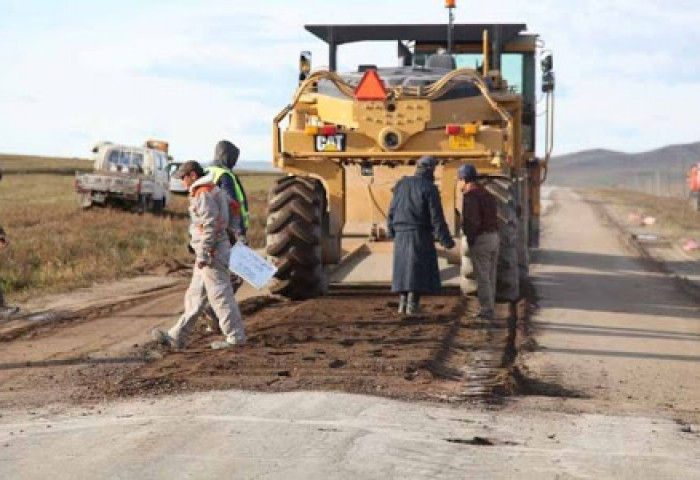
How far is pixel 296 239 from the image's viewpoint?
16297 mm

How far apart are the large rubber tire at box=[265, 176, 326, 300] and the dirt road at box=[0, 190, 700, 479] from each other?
0.96ft

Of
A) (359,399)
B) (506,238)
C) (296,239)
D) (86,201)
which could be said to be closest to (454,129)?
(506,238)

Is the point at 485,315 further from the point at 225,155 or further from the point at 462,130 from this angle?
the point at 225,155

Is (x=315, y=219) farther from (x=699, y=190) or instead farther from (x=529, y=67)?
(x=699, y=190)

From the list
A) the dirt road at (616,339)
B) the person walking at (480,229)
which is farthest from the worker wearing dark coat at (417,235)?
the dirt road at (616,339)

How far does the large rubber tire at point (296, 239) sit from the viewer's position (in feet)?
53.5

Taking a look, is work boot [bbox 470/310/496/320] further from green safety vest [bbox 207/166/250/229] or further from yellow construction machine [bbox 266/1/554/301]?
green safety vest [bbox 207/166/250/229]

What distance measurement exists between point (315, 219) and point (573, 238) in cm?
1744

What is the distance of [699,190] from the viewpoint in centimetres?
5453

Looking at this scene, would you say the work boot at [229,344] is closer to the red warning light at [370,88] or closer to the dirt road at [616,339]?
the dirt road at [616,339]

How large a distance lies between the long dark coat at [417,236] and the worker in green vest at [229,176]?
69.9 inches

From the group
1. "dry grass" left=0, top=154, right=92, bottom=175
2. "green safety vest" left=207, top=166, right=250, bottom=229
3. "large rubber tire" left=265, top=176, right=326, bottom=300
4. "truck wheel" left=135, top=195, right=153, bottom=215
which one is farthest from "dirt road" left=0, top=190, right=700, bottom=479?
"dry grass" left=0, top=154, right=92, bottom=175

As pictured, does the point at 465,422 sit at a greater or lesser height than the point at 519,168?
lesser

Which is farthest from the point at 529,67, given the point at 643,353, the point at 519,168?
the point at 643,353
